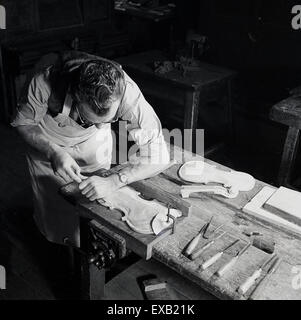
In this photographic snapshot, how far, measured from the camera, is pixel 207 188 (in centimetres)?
248

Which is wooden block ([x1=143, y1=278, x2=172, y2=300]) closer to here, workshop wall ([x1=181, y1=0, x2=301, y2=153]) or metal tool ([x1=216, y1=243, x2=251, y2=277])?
metal tool ([x1=216, y1=243, x2=251, y2=277])

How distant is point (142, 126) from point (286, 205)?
3.11 ft

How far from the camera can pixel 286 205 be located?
2.34 m

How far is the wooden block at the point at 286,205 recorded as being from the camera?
7.48ft

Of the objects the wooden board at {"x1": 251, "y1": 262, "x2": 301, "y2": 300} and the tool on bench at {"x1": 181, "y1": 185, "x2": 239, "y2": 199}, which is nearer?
the wooden board at {"x1": 251, "y1": 262, "x2": 301, "y2": 300}

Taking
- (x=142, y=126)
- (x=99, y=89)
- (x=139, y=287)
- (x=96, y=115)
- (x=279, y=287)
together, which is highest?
(x=99, y=89)

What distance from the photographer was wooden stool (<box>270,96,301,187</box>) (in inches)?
147

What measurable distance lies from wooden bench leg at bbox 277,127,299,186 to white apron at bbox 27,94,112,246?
168cm

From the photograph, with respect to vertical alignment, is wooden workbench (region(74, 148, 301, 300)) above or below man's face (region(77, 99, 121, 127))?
below

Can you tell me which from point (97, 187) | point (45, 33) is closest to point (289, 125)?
point (97, 187)

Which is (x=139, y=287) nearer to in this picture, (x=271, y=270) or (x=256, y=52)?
(x=271, y=270)

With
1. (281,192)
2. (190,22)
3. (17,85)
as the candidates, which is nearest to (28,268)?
(281,192)

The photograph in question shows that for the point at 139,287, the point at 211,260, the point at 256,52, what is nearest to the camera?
the point at 211,260

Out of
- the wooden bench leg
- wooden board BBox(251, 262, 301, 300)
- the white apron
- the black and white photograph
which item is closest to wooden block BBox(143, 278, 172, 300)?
the black and white photograph
